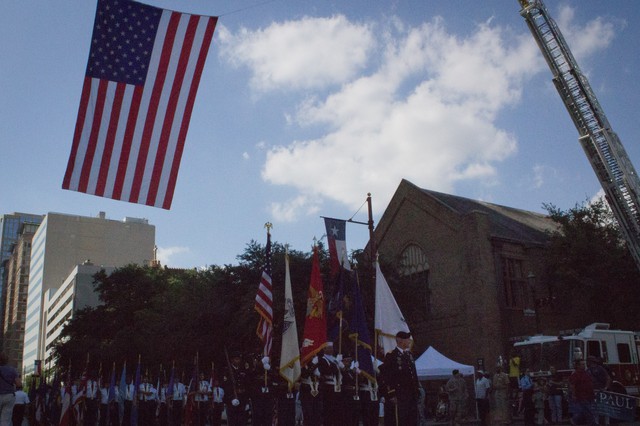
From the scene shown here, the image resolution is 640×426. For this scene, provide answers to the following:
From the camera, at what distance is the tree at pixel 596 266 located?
3350cm

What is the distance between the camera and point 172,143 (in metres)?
9.89

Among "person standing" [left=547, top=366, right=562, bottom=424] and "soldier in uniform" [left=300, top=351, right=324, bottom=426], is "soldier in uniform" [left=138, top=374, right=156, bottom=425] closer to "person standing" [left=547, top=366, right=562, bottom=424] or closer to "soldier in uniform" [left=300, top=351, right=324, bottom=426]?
"soldier in uniform" [left=300, top=351, right=324, bottom=426]

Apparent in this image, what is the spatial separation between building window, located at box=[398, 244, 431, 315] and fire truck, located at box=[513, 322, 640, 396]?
10.2 m

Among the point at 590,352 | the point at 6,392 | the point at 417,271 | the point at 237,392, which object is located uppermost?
the point at 417,271

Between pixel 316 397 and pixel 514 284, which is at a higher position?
pixel 514 284

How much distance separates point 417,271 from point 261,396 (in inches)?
981

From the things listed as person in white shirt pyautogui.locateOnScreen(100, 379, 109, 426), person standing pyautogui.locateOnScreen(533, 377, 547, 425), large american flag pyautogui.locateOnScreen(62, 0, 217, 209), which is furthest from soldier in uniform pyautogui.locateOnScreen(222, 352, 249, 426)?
person standing pyautogui.locateOnScreen(533, 377, 547, 425)

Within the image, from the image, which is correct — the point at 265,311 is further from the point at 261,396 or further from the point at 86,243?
the point at 86,243

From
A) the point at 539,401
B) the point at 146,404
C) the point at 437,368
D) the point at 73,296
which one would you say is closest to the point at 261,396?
the point at 146,404

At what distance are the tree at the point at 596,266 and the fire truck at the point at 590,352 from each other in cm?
805

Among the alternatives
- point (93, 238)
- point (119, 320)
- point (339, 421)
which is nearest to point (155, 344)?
point (119, 320)

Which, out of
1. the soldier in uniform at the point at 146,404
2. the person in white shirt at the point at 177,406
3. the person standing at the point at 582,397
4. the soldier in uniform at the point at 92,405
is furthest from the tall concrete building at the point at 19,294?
the person standing at the point at 582,397

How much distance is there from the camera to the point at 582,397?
13602 mm

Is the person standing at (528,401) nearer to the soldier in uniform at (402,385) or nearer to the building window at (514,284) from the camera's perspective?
the soldier in uniform at (402,385)
